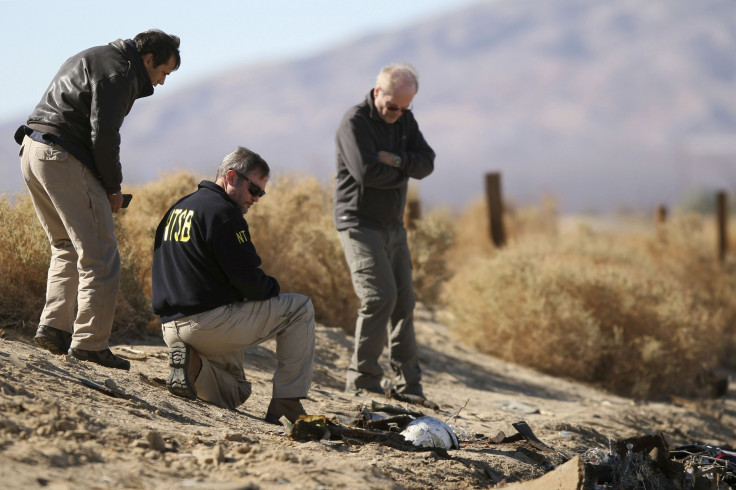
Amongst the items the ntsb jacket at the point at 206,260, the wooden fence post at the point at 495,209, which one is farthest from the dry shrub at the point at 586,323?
the ntsb jacket at the point at 206,260

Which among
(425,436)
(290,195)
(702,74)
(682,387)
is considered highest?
(702,74)

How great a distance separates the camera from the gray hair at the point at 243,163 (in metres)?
5.66

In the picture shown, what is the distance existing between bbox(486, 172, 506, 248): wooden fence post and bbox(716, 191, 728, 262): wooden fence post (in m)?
5.45

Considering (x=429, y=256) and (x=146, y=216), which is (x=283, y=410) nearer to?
(x=146, y=216)

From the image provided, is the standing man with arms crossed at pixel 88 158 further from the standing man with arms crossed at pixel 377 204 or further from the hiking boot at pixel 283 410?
the standing man with arms crossed at pixel 377 204

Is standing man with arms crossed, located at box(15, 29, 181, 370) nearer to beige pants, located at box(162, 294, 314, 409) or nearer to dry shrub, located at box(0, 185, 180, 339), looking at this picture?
beige pants, located at box(162, 294, 314, 409)

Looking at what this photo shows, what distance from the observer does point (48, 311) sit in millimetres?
6062

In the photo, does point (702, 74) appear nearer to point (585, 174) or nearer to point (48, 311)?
point (585, 174)

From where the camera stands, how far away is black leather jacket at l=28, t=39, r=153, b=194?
568 centimetres

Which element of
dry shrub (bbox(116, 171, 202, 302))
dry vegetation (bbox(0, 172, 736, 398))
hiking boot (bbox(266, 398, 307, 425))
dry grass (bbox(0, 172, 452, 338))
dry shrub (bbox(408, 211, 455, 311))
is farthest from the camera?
dry shrub (bbox(408, 211, 455, 311))

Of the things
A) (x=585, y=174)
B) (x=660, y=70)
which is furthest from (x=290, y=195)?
(x=660, y=70)

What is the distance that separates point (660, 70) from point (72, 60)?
205846 millimetres

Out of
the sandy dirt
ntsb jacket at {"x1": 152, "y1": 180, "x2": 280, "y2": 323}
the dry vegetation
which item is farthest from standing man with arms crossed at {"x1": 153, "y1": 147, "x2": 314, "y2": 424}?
the dry vegetation

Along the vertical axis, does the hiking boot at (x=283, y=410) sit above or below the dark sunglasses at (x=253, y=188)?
below
